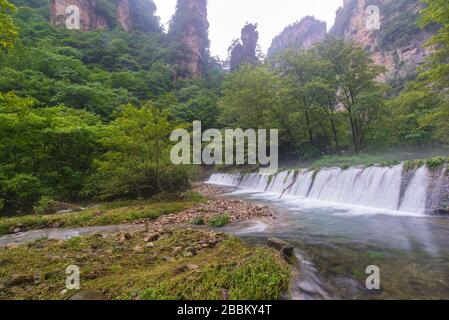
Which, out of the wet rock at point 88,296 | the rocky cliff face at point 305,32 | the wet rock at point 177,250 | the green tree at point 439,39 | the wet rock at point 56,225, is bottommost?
the wet rock at point 56,225

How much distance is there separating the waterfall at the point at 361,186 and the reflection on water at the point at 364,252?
0.86m

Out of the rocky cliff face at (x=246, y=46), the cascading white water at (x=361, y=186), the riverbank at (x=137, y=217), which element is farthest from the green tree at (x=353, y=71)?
the rocky cliff face at (x=246, y=46)

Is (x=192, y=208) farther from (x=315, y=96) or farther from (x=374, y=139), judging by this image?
(x=374, y=139)

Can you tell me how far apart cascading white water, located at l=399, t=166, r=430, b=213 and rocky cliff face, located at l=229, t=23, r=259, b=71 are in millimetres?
57278

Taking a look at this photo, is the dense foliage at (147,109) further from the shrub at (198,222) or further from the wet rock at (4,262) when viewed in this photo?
the shrub at (198,222)

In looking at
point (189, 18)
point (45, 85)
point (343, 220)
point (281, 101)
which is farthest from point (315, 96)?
point (189, 18)

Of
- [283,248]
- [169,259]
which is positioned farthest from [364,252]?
[169,259]

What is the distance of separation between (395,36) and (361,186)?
191ft

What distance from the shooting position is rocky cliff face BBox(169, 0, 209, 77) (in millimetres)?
54369

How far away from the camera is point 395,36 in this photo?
172 feet

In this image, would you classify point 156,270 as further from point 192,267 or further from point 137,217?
point 137,217

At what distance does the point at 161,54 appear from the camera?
5278cm

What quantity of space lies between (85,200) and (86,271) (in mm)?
9991

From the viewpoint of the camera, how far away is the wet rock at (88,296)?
2762 millimetres
